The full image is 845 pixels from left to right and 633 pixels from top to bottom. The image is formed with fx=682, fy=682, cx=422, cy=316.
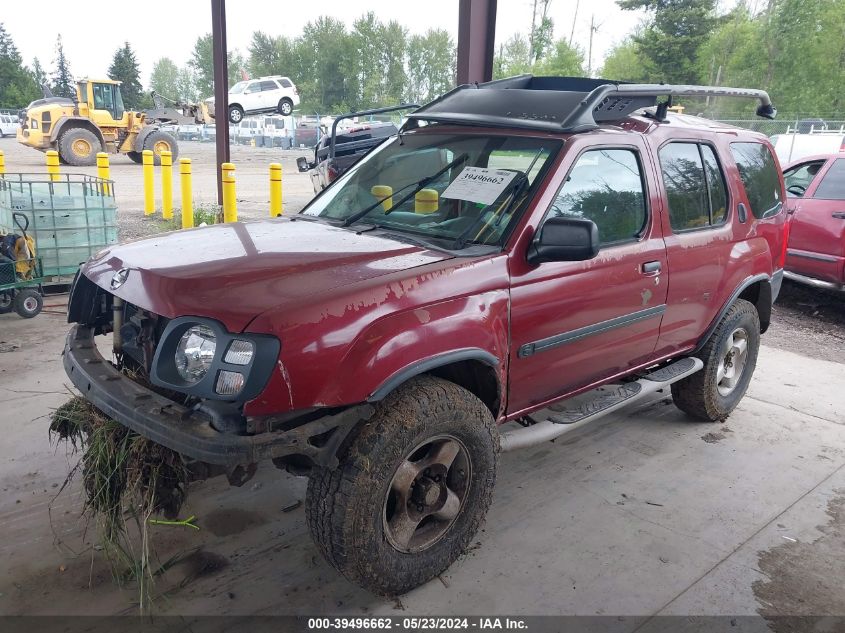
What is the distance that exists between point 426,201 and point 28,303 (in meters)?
4.72

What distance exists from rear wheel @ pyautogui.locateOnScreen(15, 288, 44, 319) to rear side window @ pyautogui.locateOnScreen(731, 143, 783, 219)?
607 centimetres

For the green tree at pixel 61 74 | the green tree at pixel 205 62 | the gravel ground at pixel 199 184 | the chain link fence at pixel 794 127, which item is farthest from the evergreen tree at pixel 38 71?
the chain link fence at pixel 794 127

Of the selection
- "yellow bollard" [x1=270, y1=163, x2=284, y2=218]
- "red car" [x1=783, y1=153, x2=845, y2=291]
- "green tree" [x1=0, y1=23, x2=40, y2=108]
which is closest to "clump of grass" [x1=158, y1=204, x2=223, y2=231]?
"yellow bollard" [x1=270, y1=163, x2=284, y2=218]

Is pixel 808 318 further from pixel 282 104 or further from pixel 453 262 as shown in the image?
pixel 282 104

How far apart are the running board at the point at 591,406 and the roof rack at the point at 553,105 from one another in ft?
4.76

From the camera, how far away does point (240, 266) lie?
2725 millimetres

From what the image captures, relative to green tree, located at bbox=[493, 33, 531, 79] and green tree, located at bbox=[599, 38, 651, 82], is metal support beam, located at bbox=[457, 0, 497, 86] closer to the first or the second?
green tree, located at bbox=[599, 38, 651, 82]

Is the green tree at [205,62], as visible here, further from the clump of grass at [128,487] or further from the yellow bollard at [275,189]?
→ the clump of grass at [128,487]

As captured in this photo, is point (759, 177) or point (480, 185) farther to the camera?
point (759, 177)

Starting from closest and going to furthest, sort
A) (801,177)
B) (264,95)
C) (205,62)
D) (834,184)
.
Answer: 1. (834,184)
2. (801,177)
3. (264,95)
4. (205,62)

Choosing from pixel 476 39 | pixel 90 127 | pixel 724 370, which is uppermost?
pixel 476 39

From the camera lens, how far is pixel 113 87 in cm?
2342

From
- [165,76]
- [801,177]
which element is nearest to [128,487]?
[801,177]

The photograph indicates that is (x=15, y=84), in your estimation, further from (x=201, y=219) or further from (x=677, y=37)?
(x=201, y=219)
